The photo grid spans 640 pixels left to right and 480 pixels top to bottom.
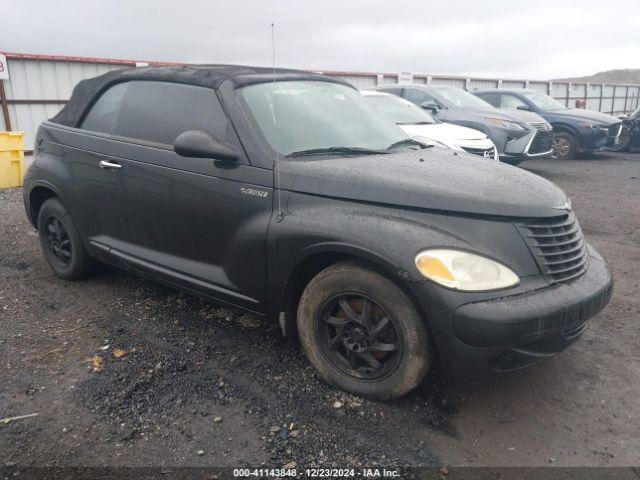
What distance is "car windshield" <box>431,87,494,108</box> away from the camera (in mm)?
10812

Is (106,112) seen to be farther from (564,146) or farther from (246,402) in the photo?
(564,146)

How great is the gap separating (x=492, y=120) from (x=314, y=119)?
782cm

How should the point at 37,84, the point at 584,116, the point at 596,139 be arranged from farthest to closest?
the point at 584,116 < the point at 596,139 < the point at 37,84

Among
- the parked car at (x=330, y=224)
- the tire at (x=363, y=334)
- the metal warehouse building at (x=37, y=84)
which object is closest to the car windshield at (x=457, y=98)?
the parked car at (x=330, y=224)

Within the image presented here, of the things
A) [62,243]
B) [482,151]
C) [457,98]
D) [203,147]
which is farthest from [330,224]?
[457,98]

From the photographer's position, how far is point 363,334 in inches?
108

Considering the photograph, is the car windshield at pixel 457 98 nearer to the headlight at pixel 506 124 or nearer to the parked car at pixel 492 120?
the parked car at pixel 492 120

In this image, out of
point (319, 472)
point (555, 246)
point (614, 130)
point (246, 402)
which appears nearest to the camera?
point (319, 472)

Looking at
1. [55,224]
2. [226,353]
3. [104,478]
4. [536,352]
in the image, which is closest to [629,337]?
[536,352]

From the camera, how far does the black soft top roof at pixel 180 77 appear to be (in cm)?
345

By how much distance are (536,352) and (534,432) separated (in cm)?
40

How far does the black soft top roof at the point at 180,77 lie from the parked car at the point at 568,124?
1046cm

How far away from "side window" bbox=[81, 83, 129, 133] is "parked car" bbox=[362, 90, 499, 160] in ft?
14.8

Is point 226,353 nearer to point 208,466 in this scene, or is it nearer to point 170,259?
point 170,259
